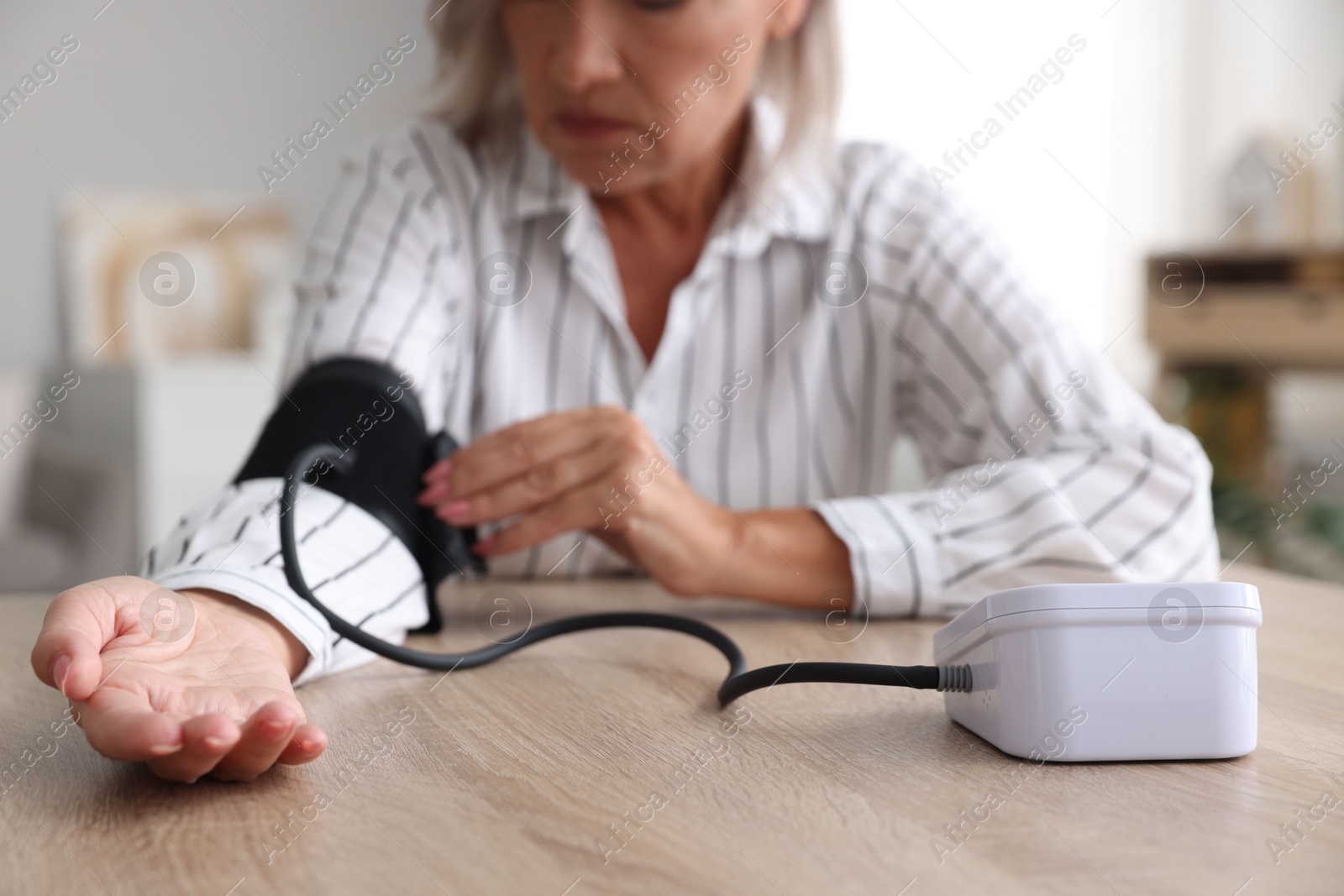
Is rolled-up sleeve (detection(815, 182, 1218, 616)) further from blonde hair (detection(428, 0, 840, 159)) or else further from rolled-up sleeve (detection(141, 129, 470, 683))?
rolled-up sleeve (detection(141, 129, 470, 683))

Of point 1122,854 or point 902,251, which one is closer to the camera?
point 1122,854

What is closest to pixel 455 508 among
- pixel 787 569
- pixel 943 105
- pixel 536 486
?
pixel 536 486

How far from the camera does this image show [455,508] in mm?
646

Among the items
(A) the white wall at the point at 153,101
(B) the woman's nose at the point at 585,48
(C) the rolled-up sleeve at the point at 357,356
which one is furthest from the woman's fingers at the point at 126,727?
(A) the white wall at the point at 153,101

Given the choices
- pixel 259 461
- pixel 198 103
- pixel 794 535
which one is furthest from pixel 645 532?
pixel 198 103

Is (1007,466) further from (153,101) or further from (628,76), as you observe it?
(153,101)

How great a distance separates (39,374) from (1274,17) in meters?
3.25

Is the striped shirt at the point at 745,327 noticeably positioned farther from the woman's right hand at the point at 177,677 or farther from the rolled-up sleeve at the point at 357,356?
the woman's right hand at the point at 177,677

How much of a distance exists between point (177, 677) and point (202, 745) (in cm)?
8

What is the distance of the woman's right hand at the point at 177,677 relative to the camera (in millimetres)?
346

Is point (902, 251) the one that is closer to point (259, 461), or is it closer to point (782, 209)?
point (782, 209)

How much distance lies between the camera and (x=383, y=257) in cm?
82

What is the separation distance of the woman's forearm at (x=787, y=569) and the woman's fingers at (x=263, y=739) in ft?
1.13

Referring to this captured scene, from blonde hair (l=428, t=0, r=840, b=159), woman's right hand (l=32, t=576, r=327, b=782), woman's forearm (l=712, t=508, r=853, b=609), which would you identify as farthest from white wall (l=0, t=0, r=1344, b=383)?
woman's right hand (l=32, t=576, r=327, b=782)
